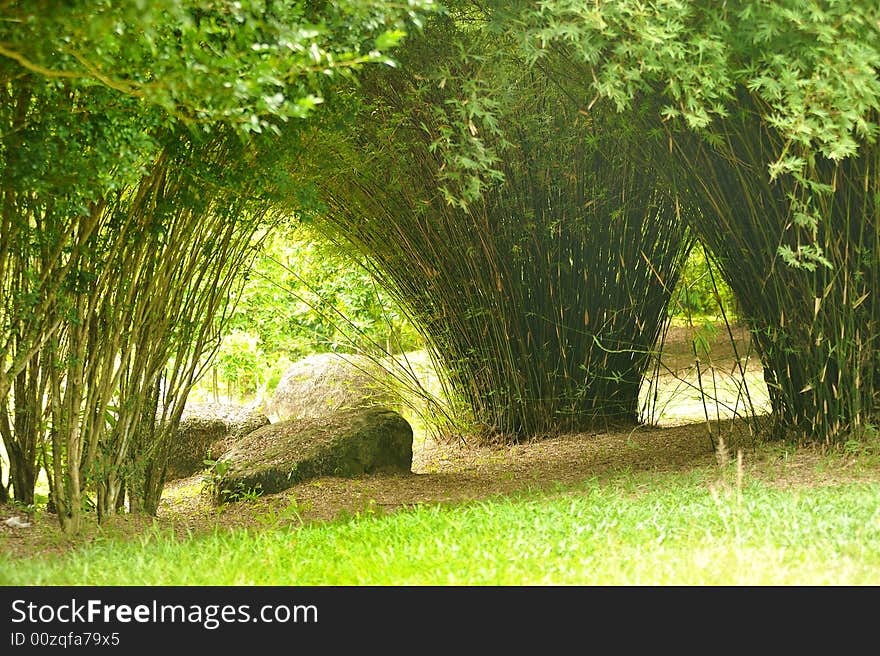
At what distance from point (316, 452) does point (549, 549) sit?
2.49m

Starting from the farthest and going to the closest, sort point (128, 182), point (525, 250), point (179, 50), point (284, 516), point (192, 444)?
point (192, 444), point (525, 250), point (284, 516), point (128, 182), point (179, 50)

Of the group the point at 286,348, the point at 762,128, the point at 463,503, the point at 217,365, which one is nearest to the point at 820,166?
the point at 762,128

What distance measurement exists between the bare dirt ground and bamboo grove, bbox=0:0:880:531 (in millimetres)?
155

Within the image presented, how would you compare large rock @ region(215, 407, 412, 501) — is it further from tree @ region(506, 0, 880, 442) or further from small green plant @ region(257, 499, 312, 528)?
tree @ region(506, 0, 880, 442)

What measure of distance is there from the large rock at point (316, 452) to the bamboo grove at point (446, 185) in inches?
29.9

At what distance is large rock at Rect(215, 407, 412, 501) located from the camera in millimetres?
4340

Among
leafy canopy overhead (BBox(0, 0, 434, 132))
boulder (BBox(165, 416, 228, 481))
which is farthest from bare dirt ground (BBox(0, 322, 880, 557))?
leafy canopy overhead (BBox(0, 0, 434, 132))

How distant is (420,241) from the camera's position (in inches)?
187

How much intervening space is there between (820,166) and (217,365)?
650cm

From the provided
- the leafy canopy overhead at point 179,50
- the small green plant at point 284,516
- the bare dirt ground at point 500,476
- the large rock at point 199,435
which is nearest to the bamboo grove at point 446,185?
the leafy canopy overhead at point 179,50

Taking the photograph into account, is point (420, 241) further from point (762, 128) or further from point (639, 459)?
point (762, 128)

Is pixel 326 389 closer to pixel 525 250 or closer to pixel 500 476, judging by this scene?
pixel 525 250

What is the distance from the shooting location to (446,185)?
3312 mm

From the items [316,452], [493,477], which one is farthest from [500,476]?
[316,452]
